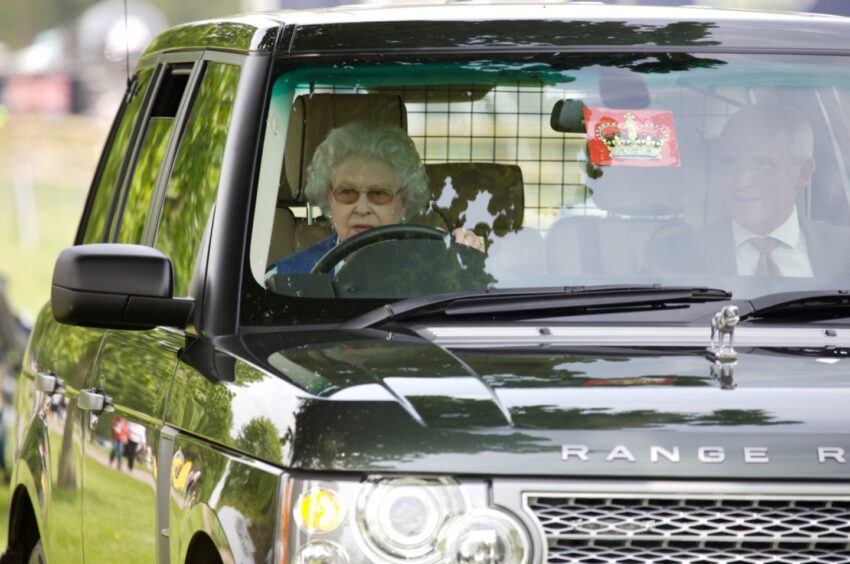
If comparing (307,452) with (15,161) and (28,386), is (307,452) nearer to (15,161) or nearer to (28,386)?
(28,386)

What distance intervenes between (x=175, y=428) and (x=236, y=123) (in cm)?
78

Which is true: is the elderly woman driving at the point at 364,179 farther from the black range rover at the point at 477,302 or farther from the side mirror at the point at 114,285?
the side mirror at the point at 114,285

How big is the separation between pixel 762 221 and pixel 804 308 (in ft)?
1.41

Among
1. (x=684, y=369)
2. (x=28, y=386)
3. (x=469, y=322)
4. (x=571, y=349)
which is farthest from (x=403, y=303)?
(x=28, y=386)

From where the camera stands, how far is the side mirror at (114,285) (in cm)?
423

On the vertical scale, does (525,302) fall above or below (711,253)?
below

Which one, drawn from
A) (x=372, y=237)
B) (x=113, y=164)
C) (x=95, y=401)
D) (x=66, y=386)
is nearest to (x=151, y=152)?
(x=113, y=164)

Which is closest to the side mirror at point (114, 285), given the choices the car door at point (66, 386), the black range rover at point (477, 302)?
the black range rover at point (477, 302)

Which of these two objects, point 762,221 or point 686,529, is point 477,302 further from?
point 686,529

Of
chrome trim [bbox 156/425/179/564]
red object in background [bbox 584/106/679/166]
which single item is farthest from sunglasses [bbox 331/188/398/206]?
chrome trim [bbox 156/425/179/564]

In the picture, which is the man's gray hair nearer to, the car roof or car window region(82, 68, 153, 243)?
the car roof

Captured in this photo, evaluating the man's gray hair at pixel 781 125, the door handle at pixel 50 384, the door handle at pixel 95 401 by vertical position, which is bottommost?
the door handle at pixel 95 401

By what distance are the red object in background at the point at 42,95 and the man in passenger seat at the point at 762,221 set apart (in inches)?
643

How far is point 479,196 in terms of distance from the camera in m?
4.61
